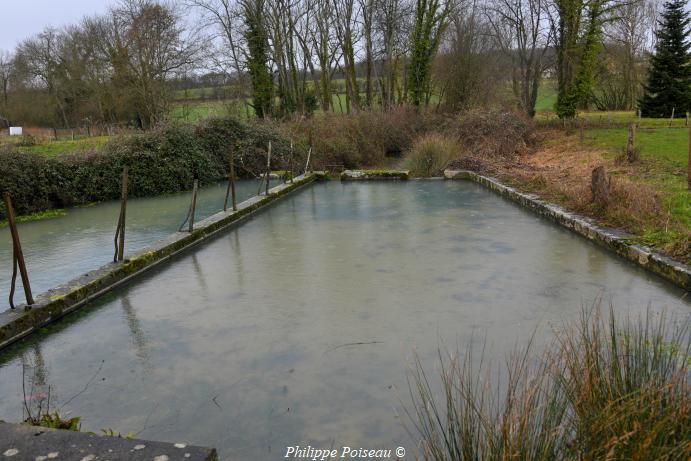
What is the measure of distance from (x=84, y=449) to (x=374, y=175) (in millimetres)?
12904

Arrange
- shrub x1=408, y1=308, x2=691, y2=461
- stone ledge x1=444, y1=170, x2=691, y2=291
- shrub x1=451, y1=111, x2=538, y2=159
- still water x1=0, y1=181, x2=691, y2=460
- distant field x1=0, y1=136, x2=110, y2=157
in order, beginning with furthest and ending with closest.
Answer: shrub x1=451, y1=111, x2=538, y2=159 < distant field x1=0, y1=136, x2=110, y2=157 < stone ledge x1=444, y1=170, x2=691, y2=291 < still water x1=0, y1=181, x2=691, y2=460 < shrub x1=408, y1=308, x2=691, y2=461

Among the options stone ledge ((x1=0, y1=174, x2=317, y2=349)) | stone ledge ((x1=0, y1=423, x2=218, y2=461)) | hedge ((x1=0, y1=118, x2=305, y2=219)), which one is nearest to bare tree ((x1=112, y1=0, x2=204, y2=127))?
hedge ((x1=0, y1=118, x2=305, y2=219))

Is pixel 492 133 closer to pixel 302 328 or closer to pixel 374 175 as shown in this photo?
pixel 374 175

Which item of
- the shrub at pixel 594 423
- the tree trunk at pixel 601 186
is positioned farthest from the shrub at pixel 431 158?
the shrub at pixel 594 423

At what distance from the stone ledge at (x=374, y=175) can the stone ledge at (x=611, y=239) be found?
426 centimetres

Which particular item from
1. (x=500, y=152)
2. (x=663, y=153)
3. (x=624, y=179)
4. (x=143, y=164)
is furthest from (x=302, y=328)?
(x=500, y=152)

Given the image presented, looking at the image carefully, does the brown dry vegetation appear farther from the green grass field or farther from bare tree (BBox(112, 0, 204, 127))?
bare tree (BBox(112, 0, 204, 127))

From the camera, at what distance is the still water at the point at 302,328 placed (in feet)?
9.84

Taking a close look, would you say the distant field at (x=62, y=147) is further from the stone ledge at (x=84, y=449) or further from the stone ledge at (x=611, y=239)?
the stone ledge at (x=84, y=449)

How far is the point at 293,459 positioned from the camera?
2633 mm

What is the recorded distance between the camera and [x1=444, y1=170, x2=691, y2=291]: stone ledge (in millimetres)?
5047

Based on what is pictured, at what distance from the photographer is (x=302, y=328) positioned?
422 centimetres

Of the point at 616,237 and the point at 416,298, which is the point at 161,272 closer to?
the point at 416,298

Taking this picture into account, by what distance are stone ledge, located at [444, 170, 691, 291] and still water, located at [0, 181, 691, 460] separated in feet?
0.53
